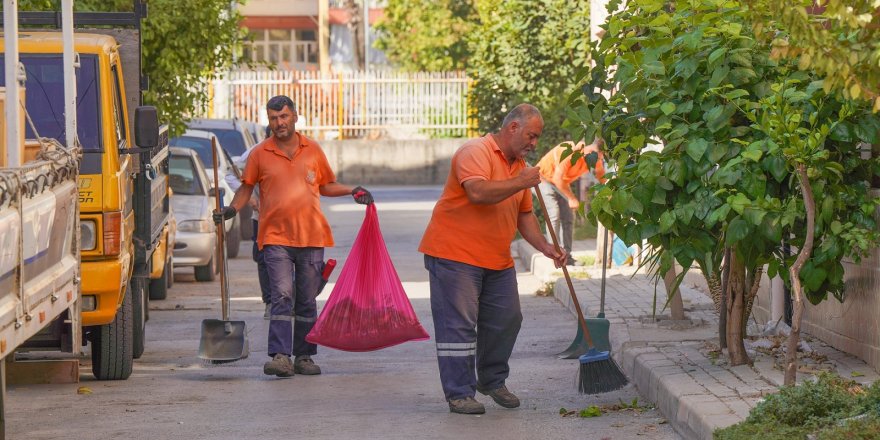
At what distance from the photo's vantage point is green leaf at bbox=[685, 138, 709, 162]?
27.5 ft

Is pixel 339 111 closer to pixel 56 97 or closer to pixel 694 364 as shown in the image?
pixel 56 97

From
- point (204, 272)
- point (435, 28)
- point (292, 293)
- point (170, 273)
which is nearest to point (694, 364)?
point (292, 293)

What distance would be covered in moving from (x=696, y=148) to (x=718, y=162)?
168 millimetres

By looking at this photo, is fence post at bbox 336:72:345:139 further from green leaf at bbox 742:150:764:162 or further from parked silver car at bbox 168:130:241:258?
green leaf at bbox 742:150:764:162

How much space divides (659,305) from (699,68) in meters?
3.93

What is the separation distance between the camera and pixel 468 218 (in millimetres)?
8609

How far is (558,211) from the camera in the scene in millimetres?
16547

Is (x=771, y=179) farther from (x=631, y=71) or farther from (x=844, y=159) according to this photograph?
(x=631, y=71)

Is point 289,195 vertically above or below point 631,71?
below

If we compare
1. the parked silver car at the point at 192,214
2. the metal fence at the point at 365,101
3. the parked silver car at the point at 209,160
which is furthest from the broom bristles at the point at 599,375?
the metal fence at the point at 365,101

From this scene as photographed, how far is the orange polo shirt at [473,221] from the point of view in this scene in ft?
28.0

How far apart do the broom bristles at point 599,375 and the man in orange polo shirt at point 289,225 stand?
1.98 m

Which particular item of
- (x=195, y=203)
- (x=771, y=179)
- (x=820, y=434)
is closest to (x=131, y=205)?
(x=771, y=179)

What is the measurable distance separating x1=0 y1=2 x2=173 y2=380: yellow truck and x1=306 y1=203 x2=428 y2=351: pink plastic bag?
1298mm
